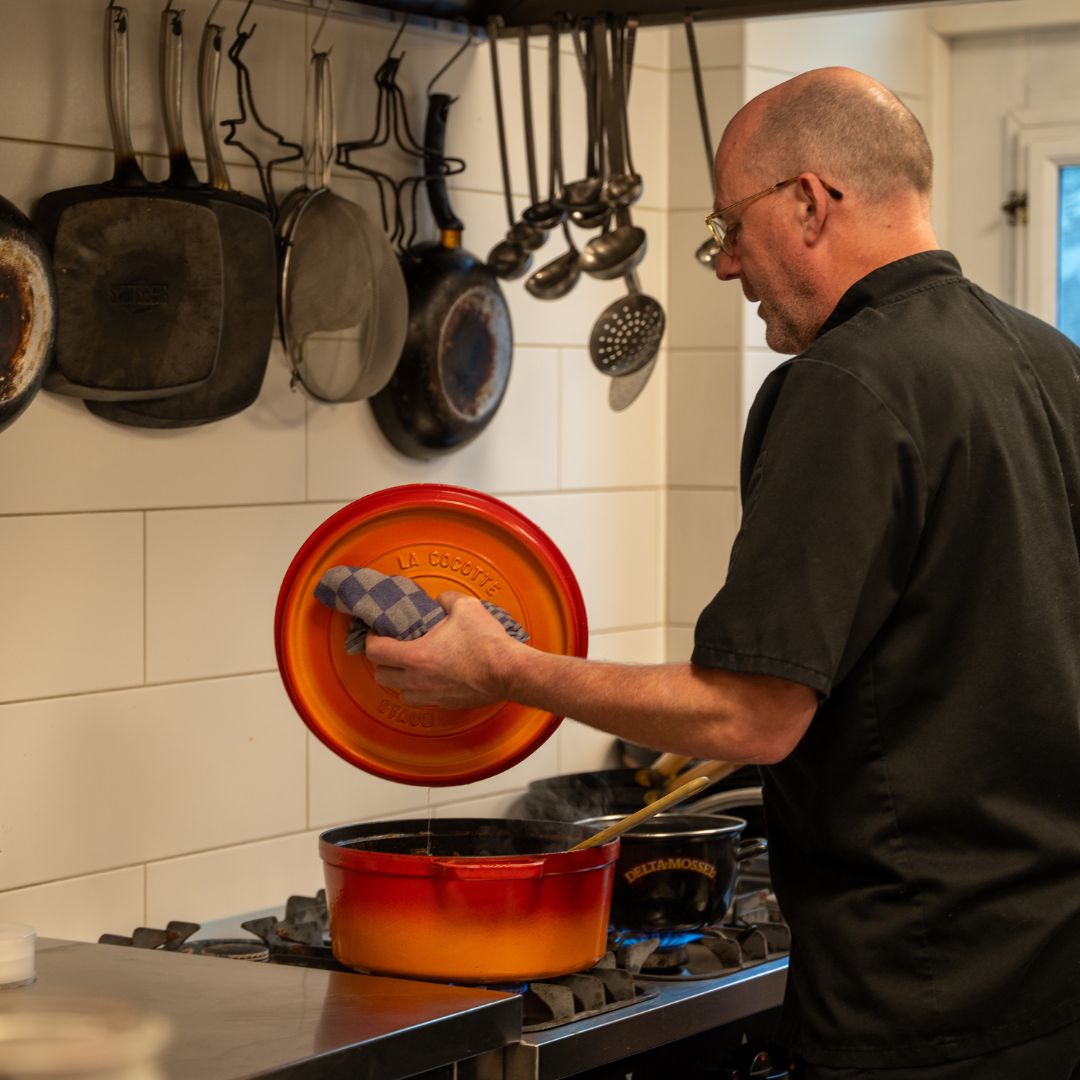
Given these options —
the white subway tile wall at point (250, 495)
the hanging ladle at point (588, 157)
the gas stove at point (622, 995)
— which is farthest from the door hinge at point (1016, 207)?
the gas stove at point (622, 995)

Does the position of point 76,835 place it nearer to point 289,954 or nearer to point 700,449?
point 289,954

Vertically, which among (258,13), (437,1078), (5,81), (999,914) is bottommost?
(437,1078)

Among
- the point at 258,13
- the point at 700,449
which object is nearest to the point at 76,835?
the point at 258,13

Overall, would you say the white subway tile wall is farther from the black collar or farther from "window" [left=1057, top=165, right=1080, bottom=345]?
the black collar

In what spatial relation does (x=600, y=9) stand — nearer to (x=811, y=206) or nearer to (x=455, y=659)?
(x=811, y=206)

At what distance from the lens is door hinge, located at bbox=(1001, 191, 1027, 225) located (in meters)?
2.78

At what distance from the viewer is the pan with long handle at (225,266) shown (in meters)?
1.81

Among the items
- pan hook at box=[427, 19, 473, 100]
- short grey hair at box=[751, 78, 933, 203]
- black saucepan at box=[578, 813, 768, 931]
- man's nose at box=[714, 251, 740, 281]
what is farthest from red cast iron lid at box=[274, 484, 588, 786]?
pan hook at box=[427, 19, 473, 100]

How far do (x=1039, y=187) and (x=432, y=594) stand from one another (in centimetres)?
158

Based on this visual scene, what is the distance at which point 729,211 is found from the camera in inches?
54.9

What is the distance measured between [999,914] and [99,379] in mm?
1006

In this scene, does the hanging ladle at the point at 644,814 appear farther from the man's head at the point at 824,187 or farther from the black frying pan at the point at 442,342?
the black frying pan at the point at 442,342

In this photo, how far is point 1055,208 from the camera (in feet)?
9.05

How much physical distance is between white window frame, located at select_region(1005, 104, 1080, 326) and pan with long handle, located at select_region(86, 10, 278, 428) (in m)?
1.38
